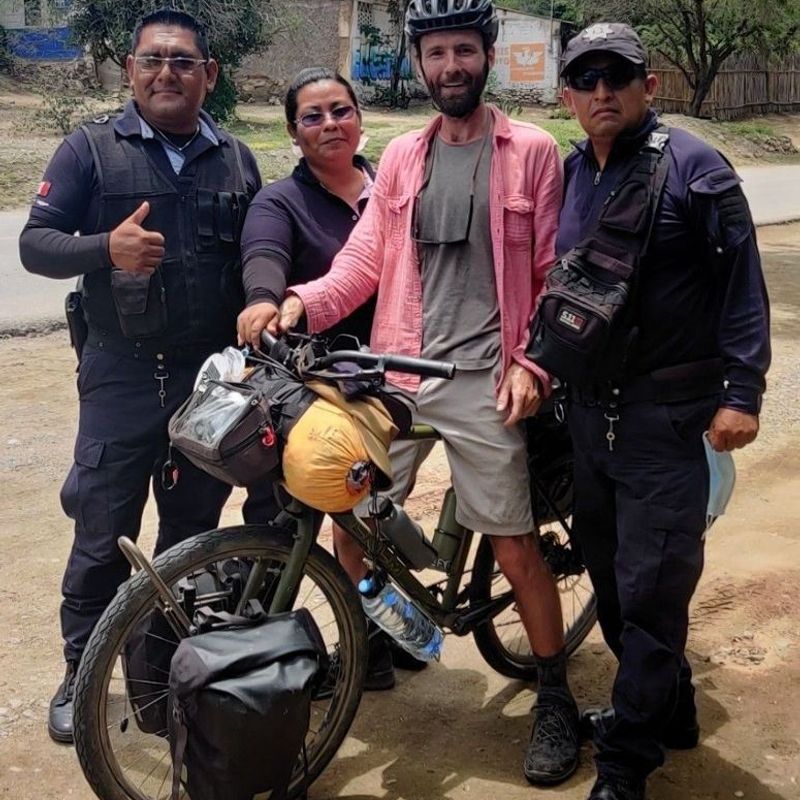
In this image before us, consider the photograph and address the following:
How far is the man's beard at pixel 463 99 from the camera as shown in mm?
3195

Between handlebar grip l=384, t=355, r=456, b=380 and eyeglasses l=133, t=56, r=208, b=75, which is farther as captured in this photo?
eyeglasses l=133, t=56, r=208, b=75

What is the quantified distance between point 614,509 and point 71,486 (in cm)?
174

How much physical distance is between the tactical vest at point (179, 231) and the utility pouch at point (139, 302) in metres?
0.01

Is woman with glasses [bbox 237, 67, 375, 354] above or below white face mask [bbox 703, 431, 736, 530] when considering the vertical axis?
above

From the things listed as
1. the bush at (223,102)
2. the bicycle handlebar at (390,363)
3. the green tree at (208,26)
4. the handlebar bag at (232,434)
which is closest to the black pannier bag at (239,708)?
the handlebar bag at (232,434)

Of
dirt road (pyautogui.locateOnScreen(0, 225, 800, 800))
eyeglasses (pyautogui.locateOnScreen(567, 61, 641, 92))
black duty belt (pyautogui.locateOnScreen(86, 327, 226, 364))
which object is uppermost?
eyeglasses (pyautogui.locateOnScreen(567, 61, 641, 92))

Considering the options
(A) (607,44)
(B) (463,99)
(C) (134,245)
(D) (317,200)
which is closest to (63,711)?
(C) (134,245)

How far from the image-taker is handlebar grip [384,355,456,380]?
2.82m

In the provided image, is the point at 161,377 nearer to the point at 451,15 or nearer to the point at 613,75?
the point at 451,15

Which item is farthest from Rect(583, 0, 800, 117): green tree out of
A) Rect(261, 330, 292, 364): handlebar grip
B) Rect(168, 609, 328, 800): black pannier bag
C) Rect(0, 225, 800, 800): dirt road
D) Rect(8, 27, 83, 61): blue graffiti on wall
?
Rect(168, 609, 328, 800): black pannier bag

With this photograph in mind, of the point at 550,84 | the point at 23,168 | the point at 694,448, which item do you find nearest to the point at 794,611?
the point at 694,448

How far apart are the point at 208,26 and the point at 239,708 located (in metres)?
19.4

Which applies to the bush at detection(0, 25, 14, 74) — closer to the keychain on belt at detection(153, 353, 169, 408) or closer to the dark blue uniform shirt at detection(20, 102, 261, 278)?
the dark blue uniform shirt at detection(20, 102, 261, 278)

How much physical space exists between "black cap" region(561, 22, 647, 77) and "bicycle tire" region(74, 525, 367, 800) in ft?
5.02
